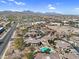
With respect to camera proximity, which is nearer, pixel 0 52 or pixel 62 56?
pixel 62 56

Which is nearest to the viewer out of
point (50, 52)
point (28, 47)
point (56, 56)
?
point (56, 56)

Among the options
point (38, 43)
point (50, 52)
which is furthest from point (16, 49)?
point (50, 52)

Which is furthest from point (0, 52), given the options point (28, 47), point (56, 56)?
point (56, 56)

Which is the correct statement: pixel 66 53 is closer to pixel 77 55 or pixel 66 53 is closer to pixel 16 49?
pixel 77 55

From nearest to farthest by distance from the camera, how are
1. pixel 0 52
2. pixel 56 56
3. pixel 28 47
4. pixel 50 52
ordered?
pixel 56 56 < pixel 50 52 < pixel 0 52 < pixel 28 47

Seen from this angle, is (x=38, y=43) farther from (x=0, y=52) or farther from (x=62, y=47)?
(x=0, y=52)

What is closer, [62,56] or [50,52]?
[62,56]

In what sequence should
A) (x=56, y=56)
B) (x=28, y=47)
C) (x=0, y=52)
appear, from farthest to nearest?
(x=28, y=47)
(x=0, y=52)
(x=56, y=56)

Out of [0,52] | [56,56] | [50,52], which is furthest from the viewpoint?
[0,52]
